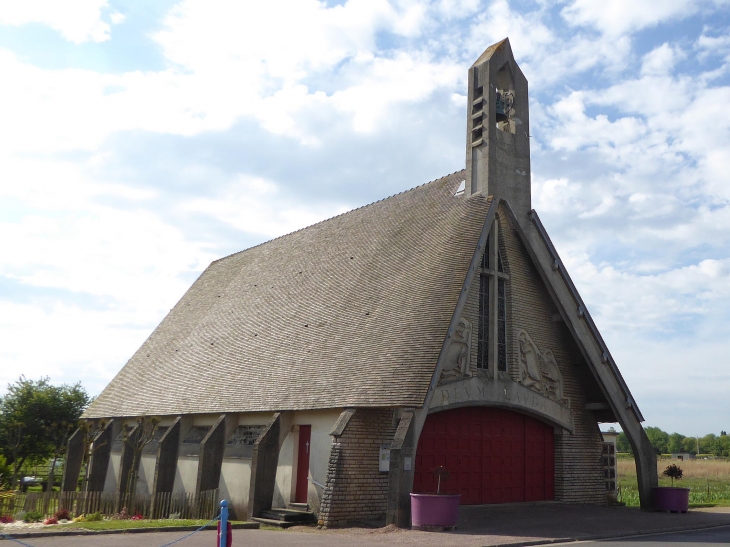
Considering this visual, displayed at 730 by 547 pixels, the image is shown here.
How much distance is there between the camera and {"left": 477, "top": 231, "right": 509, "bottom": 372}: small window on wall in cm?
1980

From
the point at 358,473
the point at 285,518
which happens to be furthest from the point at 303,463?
the point at 358,473

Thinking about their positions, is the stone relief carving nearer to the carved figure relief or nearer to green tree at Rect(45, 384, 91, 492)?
the carved figure relief

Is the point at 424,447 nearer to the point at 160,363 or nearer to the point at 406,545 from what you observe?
the point at 406,545

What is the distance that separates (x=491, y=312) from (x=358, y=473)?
246 inches

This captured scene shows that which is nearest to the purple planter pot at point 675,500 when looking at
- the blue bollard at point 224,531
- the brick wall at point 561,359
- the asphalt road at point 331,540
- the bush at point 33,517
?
the brick wall at point 561,359

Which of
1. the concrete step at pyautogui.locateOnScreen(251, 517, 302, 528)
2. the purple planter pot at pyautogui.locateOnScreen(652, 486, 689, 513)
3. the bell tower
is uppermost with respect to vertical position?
the bell tower

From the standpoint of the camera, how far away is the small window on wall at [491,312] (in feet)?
65.0

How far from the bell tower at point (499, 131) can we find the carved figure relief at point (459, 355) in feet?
13.8

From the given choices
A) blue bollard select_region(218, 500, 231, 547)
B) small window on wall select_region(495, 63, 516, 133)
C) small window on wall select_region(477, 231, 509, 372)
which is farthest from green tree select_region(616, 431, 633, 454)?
blue bollard select_region(218, 500, 231, 547)

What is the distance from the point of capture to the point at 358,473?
665 inches

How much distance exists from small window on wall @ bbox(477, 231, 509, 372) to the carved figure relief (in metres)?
0.67

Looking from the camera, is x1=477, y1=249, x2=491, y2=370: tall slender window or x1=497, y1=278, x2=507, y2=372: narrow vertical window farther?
x1=497, y1=278, x2=507, y2=372: narrow vertical window

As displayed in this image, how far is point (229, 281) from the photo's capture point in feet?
103

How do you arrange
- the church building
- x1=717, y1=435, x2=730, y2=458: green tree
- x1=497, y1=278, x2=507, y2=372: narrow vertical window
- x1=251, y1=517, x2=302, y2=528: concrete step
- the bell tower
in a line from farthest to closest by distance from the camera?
1. x1=717, y1=435, x2=730, y2=458: green tree
2. the bell tower
3. x1=497, y1=278, x2=507, y2=372: narrow vertical window
4. the church building
5. x1=251, y1=517, x2=302, y2=528: concrete step
